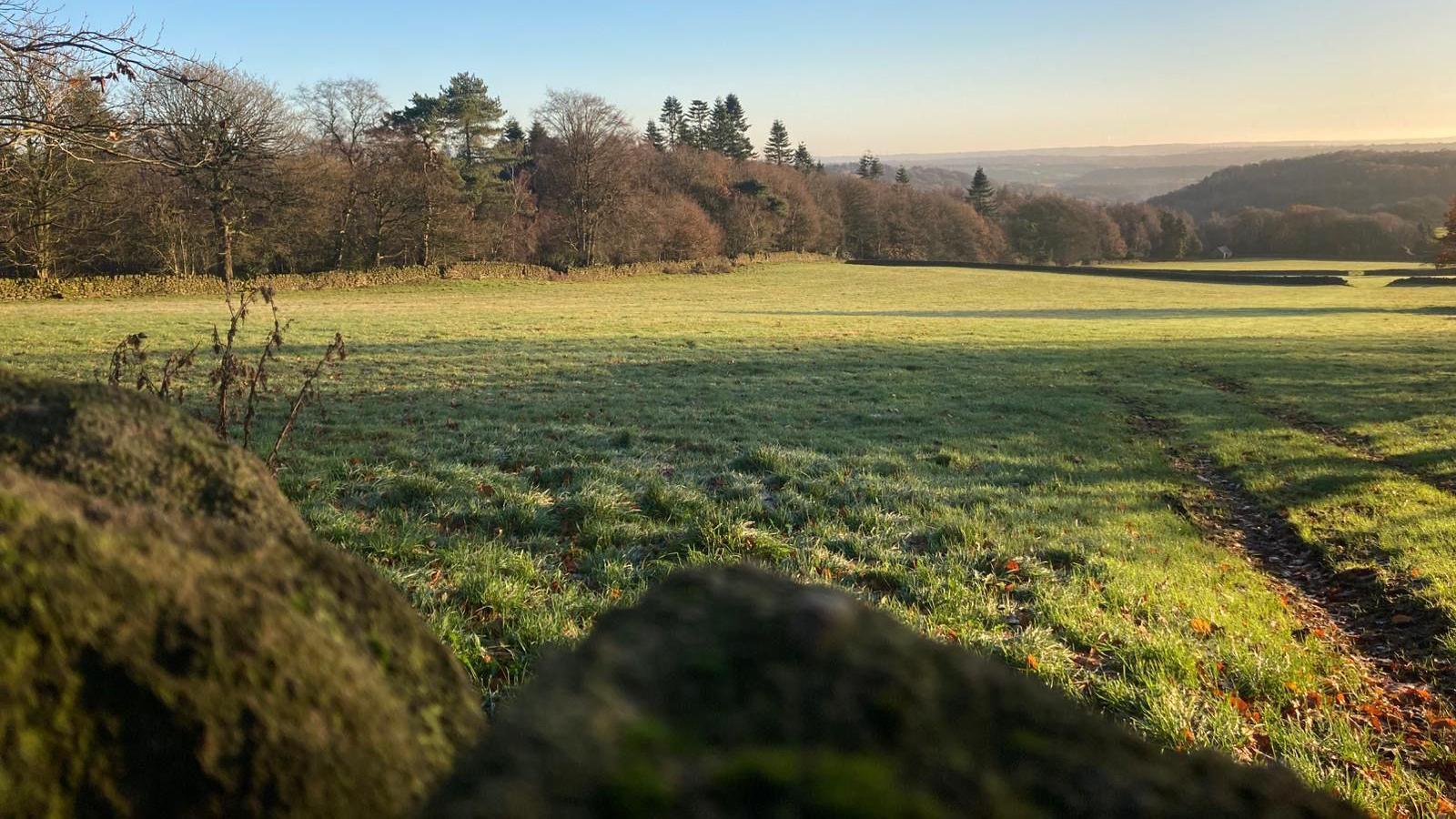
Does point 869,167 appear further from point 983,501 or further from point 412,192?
point 983,501

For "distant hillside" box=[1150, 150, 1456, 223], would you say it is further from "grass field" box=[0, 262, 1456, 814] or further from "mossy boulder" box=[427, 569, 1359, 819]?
"mossy boulder" box=[427, 569, 1359, 819]

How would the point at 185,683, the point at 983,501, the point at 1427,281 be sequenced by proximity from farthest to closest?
the point at 1427,281
the point at 983,501
the point at 185,683

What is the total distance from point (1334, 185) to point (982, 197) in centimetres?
11786

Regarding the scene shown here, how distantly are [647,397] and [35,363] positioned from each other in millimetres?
13033

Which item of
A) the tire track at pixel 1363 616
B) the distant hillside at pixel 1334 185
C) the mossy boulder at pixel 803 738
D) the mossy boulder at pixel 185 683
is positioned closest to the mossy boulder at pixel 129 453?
the mossy boulder at pixel 185 683

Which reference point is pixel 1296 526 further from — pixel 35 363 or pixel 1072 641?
pixel 35 363

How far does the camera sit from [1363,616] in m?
6.73

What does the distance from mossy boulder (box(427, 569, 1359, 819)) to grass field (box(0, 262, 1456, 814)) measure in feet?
10.9

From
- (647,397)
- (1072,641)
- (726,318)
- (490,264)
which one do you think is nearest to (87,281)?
Result: (490,264)

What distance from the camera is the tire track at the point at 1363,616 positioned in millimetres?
4953

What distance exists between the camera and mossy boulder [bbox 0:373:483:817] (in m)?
1.20

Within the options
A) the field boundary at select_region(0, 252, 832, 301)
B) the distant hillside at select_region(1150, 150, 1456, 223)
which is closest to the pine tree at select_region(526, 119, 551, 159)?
the field boundary at select_region(0, 252, 832, 301)

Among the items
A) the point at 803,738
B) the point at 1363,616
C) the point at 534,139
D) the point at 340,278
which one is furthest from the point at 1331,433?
the point at 534,139

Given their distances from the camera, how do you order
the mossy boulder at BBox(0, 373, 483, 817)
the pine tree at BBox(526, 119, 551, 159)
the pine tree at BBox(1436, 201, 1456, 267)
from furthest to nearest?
the pine tree at BBox(526, 119, 551, 159)
the pine tree at BBox(1436, 201, 1456, 267)
the mossy boulder at BBox(0, 373, 483, 817)
